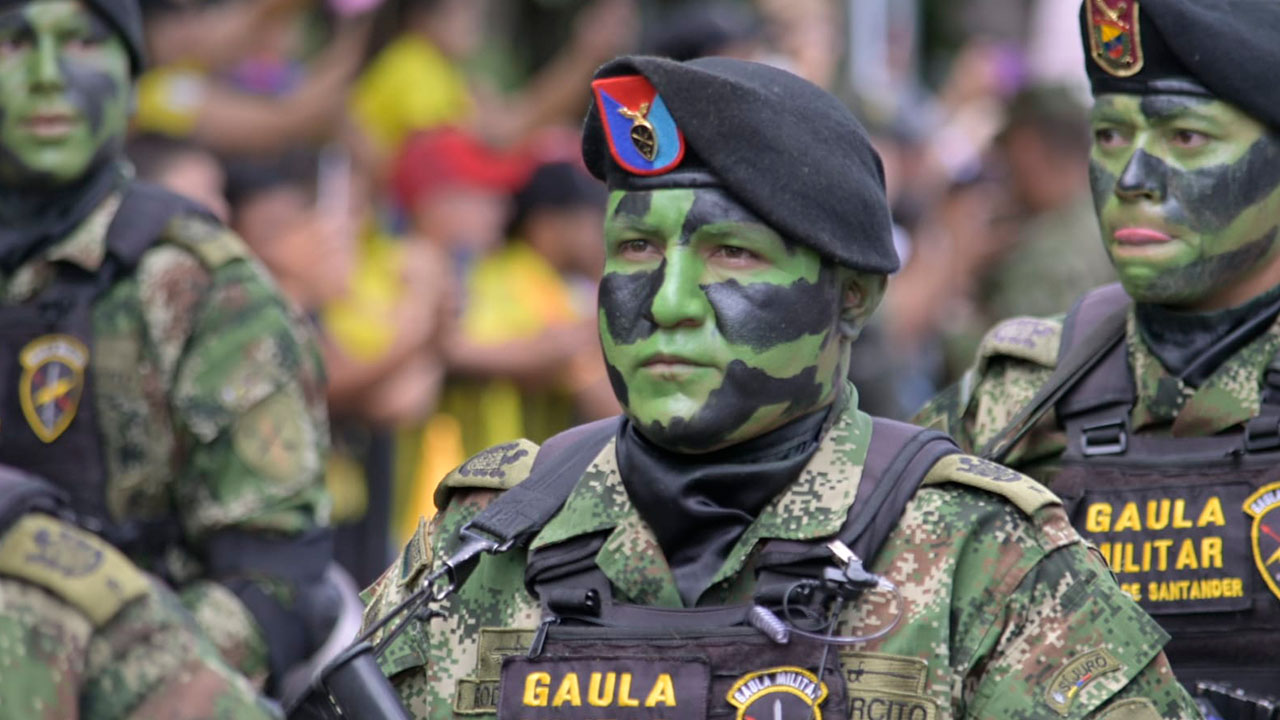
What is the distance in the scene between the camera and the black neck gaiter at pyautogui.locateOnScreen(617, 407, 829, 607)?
16.4 ft

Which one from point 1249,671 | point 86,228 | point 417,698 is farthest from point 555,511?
point 86,228

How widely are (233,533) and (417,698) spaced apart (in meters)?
2.26

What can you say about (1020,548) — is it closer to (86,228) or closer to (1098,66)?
(1098,66)

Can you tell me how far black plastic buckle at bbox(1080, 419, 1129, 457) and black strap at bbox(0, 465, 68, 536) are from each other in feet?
8.93

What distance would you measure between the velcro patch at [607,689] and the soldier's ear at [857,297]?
76 centimetres

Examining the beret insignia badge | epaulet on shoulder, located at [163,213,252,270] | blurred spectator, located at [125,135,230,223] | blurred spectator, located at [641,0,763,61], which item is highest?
blurred spectator, located at [641,0,763,61]

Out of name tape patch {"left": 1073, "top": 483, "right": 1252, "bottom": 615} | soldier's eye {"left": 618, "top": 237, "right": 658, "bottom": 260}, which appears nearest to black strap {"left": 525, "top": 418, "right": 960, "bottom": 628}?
soldier's eye {"left": 618, "top": 237, "right": 658, "bottom": 260}

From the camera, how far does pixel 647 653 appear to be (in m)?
4.84

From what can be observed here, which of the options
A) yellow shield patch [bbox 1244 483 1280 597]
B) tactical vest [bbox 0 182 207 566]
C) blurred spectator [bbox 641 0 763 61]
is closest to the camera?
yellow shield patch [bbox 1244 483 1280 597]

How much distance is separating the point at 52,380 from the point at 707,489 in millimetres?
2730

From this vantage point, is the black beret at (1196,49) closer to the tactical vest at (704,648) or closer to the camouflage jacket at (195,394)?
the tactical vest at (704,648)

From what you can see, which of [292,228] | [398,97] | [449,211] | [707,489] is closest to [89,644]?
[707,489]

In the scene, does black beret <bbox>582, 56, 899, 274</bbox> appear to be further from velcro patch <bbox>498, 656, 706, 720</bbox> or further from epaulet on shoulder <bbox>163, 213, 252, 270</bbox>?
epaulet on shoulder <bbox>163, 213, 252, 270</bbox>

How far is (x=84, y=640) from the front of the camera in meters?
4.41
